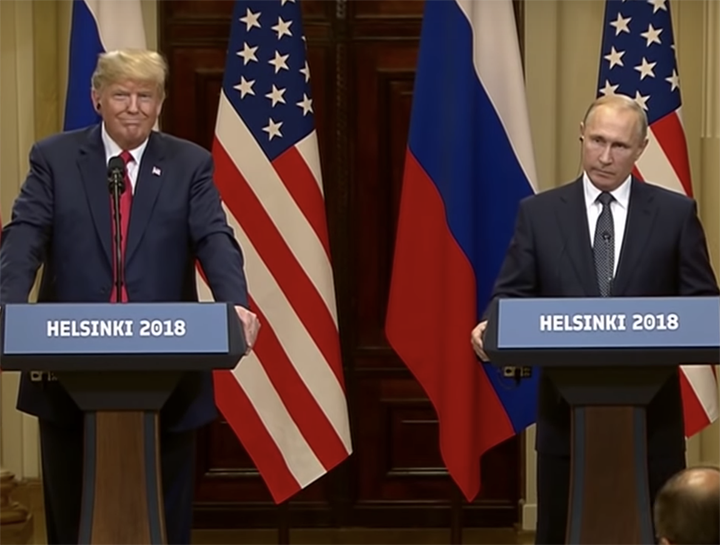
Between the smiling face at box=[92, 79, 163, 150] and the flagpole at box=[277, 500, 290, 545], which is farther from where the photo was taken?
the flagpole at box=[277, 500, 290, 545]

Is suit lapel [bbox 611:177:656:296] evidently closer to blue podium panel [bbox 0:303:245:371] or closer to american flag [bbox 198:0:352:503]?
blue podium panel [bbox 0:303:245:371]

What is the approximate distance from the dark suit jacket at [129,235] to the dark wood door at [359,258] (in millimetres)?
2316

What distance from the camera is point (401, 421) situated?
20.1ft

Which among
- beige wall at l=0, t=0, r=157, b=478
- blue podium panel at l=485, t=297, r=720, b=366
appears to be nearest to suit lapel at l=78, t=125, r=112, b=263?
blue podium panel at l=485, t=297, r=720, b=366

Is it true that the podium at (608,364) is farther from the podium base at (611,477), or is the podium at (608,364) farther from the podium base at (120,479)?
the podium base at (120,479)

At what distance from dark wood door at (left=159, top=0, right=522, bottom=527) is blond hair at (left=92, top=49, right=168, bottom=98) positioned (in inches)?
95.0

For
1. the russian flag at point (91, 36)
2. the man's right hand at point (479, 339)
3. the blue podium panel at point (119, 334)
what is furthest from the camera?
the russian flag at point (91, 36)

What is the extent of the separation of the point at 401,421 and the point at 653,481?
8.35 feet

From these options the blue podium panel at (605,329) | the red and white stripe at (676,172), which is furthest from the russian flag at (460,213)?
the blue podium panel at (605,329)

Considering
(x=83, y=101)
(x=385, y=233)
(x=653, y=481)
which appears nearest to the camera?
(x=653, y=481)

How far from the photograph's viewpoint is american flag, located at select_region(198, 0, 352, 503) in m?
5.08

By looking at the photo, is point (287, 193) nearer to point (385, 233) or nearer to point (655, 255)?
point (385, 233)

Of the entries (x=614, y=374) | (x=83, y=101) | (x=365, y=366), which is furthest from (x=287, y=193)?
(x=614, y=374)

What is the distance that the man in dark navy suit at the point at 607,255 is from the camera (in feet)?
12.0
